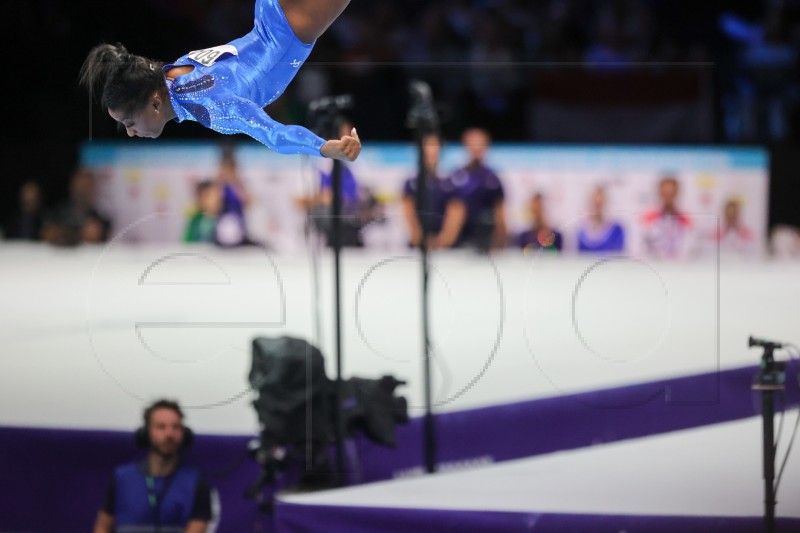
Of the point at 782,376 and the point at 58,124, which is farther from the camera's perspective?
the point at 58,124

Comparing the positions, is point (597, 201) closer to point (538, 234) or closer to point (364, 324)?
point (538, 234)

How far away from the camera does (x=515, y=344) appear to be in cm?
558

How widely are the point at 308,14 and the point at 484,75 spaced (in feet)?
15.9

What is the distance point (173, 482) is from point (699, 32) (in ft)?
19.6

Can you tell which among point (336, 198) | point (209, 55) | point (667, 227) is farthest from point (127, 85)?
point (667, 227)

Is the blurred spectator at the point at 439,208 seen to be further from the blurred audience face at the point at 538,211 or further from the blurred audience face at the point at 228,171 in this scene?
the blurred audience face at the point at 228,171

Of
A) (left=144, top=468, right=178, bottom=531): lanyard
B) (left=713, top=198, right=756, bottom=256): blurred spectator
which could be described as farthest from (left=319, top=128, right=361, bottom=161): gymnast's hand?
(left=713, top=198, right=756, bottom=256): blurred spectator

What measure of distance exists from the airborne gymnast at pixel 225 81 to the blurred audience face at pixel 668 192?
4293mm

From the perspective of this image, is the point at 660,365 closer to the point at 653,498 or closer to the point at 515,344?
the point at 515,344

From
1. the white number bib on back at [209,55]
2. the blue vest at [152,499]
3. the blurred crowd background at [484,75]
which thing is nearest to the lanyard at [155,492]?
the blue vest at [152,499]

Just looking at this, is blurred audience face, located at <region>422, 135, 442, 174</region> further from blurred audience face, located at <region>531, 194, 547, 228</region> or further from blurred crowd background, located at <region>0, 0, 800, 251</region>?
blurred audience face, located at <region>531, 194, 547, 228</region>

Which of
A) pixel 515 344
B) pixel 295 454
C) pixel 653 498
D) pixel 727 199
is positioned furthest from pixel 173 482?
pixel 727 199

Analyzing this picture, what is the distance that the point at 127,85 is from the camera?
321 cm

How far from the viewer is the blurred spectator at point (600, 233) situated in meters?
6.86
